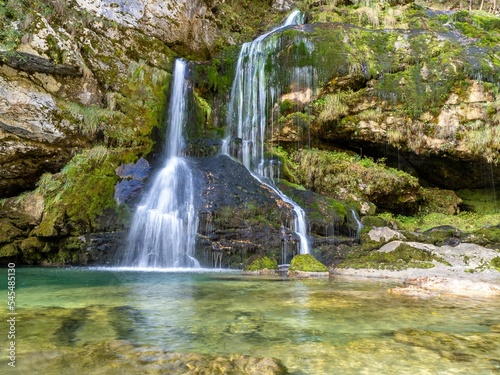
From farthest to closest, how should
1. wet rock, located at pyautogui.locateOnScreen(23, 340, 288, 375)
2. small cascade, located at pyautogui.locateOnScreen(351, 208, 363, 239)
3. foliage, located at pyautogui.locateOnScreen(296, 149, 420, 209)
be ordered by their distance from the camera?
foliage, located at pyautogui.locateOnScreen(296, 149, 420, 209) < small cascade, located at pyautogui.locateOnScreen(351, 208, 363, 239) < wet rock, located at pyautogui.locateOnScreen(23, 340, 288, 375)

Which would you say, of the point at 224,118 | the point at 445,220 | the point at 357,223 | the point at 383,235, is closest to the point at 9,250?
the point at 224,118

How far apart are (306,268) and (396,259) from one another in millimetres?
2409

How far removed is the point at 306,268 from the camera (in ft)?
26.9

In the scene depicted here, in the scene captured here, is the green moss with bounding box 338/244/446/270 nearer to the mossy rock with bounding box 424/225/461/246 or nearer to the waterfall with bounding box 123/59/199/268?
the mossy rock with bounding box 424/225/461/246

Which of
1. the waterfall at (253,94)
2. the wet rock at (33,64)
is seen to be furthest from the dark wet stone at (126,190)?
the waterfall at (253,94)

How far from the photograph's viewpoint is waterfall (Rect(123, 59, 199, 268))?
10094 millimetres

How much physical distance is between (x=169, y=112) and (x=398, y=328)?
43.4 feet

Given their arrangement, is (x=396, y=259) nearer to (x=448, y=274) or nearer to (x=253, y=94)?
(x=448, y=274)

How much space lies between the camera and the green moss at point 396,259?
8383 mm

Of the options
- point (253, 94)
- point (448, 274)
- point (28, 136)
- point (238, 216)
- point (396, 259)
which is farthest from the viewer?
point (253, 94)

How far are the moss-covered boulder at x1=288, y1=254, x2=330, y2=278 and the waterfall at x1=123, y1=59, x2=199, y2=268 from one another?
3002 mm

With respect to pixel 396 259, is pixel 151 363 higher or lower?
lower

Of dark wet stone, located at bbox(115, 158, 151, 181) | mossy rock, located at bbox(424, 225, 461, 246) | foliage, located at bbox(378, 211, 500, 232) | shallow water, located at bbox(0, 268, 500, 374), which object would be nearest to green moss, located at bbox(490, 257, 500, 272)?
mossy rock, located at bbox(424, 225, 461, 246)

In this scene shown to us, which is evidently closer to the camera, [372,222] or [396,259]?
[396,259]
